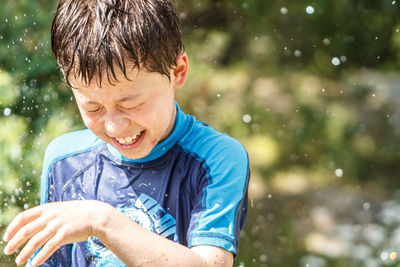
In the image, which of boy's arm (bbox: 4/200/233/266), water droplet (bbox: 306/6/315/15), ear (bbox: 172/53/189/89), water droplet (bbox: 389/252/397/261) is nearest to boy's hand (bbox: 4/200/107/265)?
boy's arm (bbox: 4/200/233/266)

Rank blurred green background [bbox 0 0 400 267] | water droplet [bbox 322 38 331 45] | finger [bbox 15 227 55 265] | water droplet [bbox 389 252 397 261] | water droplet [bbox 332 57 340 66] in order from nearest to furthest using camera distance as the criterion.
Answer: finger [bbox 15 227 55 265]
water droplet [bbox 389 252 397 261]
blurred green background [bbox 0 0 400 267]
water droplet [bbox 322 38 331 45]
water droplet [bbox 332 57 340 66]

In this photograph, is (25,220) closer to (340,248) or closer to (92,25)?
(92,25)

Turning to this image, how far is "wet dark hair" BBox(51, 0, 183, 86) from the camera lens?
1.75 metres

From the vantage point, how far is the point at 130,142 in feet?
6.16

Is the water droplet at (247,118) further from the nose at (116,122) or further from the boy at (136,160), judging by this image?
the nose at (116,122)

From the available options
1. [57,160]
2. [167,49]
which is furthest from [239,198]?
[57,160]

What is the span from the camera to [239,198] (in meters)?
1.93

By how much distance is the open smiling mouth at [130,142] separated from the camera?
1.87 metres

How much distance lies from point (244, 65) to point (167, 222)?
3145mm

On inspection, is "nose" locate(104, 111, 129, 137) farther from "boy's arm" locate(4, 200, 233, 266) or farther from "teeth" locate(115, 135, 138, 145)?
"boy's arm" locate(4, 200, 233, 266)

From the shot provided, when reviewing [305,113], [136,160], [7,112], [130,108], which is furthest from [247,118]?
[130,108]

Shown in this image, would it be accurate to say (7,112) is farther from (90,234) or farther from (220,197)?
(90,234)

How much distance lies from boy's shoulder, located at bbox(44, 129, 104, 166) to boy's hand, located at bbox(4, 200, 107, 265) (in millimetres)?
661

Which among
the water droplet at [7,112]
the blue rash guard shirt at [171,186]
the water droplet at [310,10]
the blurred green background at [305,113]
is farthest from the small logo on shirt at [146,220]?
the water droplet at [310,10]
